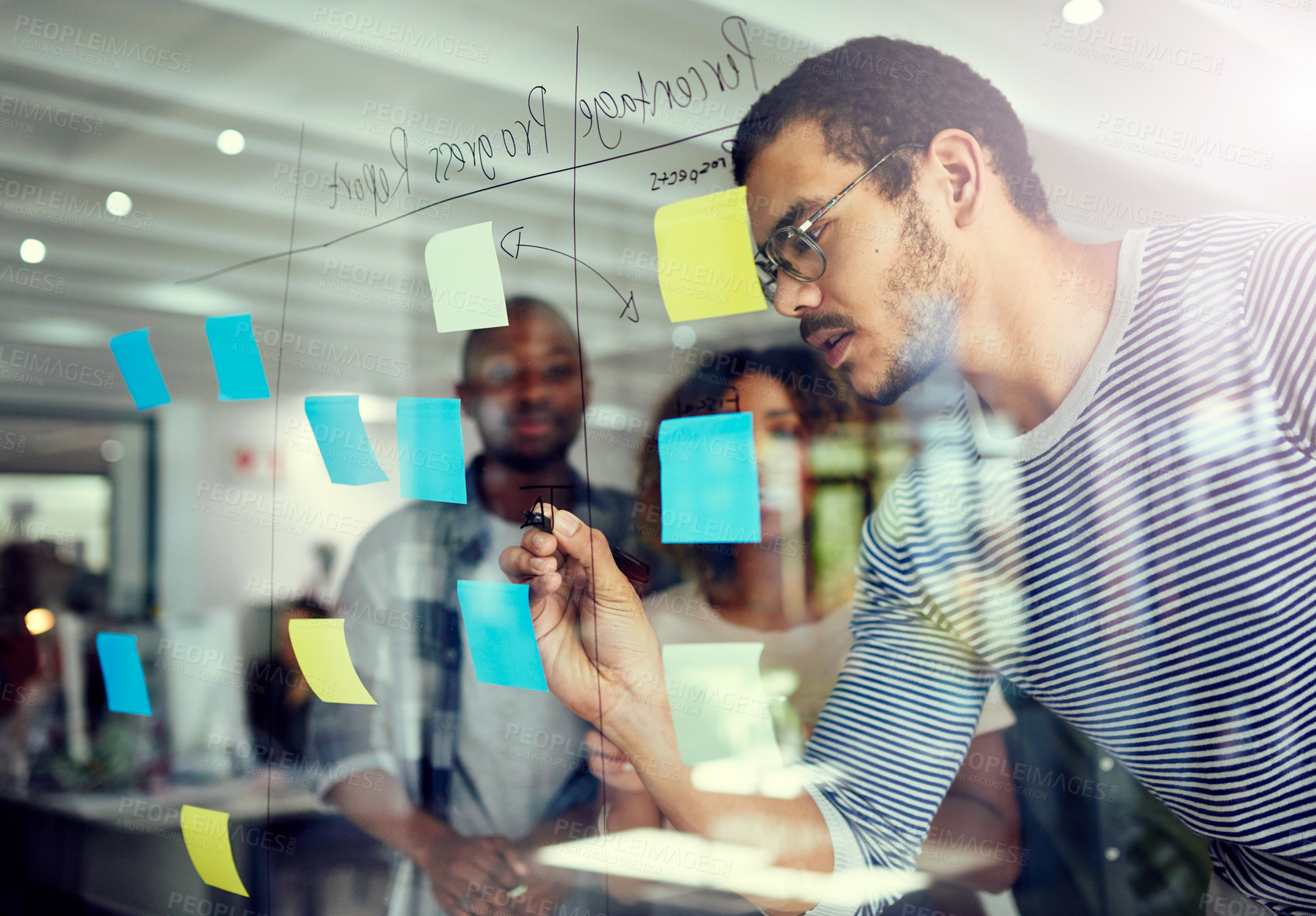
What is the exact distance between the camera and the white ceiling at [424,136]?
645mm

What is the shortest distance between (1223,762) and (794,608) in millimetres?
347

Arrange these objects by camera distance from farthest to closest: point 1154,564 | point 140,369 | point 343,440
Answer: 1. point 140,369
2. point 343,440
3. point 1154,564

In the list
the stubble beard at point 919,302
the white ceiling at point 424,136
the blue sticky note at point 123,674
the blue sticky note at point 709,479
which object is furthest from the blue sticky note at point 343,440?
the stubble beard at point 919,302

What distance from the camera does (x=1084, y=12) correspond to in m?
0.67

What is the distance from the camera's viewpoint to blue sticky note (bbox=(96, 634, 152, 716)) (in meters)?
1.37

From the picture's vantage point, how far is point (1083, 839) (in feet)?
2.18

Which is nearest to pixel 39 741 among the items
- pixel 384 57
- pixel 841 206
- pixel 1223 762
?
pixel 384 57

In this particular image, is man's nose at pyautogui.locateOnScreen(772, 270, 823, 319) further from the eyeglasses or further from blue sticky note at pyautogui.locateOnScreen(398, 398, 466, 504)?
blue sticky note at pyautogui.locateOnScreen(398, 398, 466, 504)

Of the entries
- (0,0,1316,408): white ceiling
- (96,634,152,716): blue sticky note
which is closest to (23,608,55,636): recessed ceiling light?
(96,634,152,716): blue sticky note

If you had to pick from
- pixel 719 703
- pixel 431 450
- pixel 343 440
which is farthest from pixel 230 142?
pixel 719 703

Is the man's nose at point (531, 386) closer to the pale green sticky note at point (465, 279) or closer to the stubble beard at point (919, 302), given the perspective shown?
the pale green sticky note at point (465, 279)

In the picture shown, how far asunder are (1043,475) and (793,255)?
0.29 meters

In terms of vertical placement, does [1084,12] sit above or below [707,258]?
above

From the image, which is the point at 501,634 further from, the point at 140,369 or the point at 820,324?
the point at 140,369
